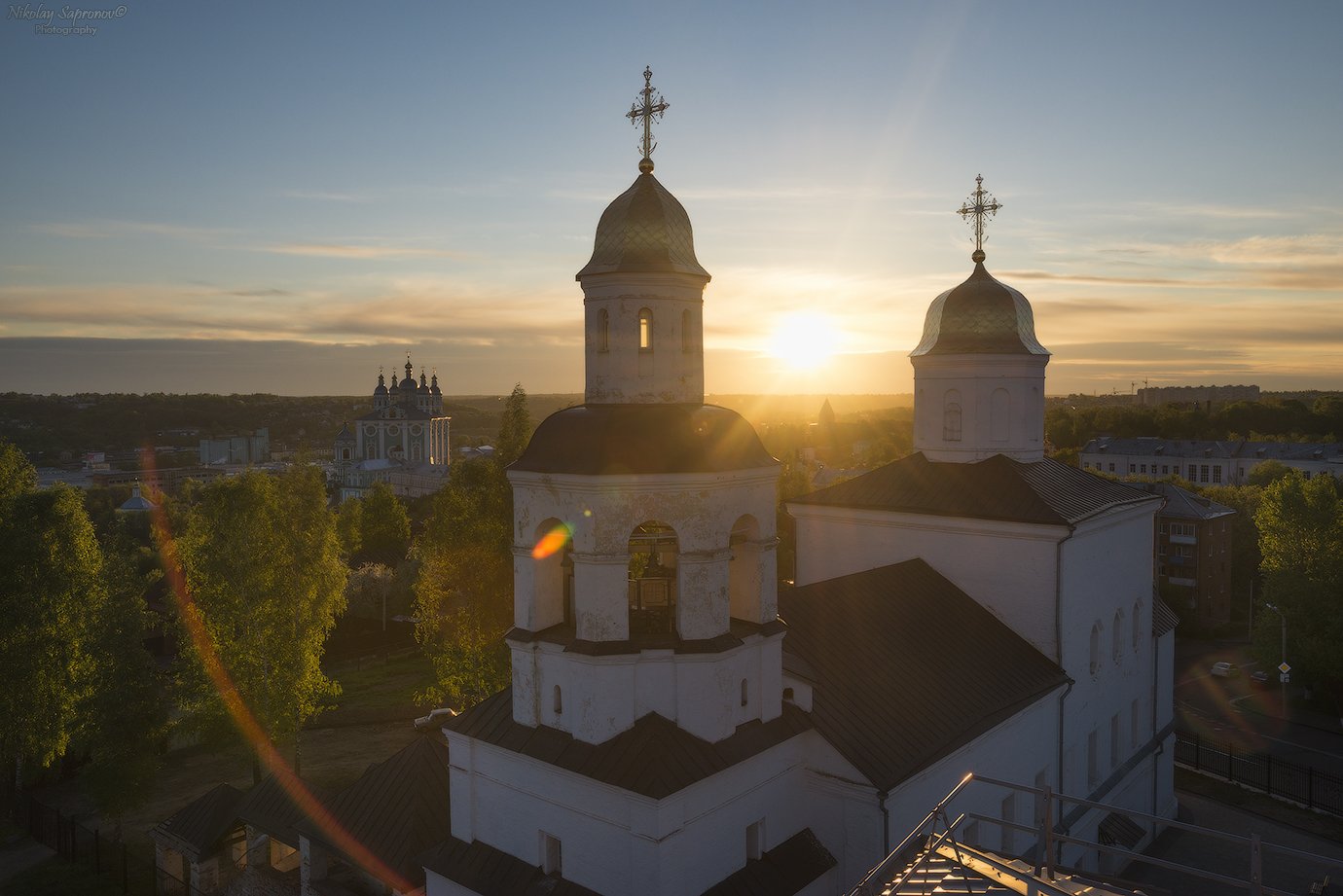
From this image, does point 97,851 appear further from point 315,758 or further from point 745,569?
point 745,569

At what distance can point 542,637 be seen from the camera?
35.2 feet

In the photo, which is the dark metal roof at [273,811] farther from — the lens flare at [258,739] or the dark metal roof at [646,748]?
the dark metal roof at [646,748]

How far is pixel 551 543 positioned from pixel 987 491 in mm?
10033

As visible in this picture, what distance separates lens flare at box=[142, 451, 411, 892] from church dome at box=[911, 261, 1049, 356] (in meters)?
14.3

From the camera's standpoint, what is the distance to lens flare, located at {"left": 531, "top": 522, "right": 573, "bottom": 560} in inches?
426

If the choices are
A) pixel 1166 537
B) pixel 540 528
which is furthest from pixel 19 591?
pixel 1166 537

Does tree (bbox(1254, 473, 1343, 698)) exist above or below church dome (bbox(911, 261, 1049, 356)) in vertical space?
below

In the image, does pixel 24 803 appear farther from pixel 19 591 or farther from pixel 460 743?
pixel 460 743

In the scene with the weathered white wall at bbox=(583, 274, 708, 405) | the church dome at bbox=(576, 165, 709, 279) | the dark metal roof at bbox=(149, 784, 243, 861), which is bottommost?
the dark metal roof at bbox=(149, 784, 243, 861)

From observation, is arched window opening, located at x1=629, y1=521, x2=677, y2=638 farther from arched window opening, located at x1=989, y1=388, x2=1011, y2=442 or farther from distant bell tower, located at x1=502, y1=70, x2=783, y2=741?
arched window opening, located at x1=989, y1=388, x2=1011, y2=442

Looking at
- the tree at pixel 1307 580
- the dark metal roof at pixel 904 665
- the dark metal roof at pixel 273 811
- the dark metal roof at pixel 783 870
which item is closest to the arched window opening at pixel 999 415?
the dark metal roof at pixel 904 665

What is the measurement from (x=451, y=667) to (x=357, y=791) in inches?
355

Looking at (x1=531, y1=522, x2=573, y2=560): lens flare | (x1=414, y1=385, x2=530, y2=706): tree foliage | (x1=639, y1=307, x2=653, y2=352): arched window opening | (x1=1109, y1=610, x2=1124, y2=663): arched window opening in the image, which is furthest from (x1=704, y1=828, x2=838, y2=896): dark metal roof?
(x1=414, y1=385, x2=530, y2=706): tree foliage

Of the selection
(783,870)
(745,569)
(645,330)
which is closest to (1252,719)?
(783,870)
